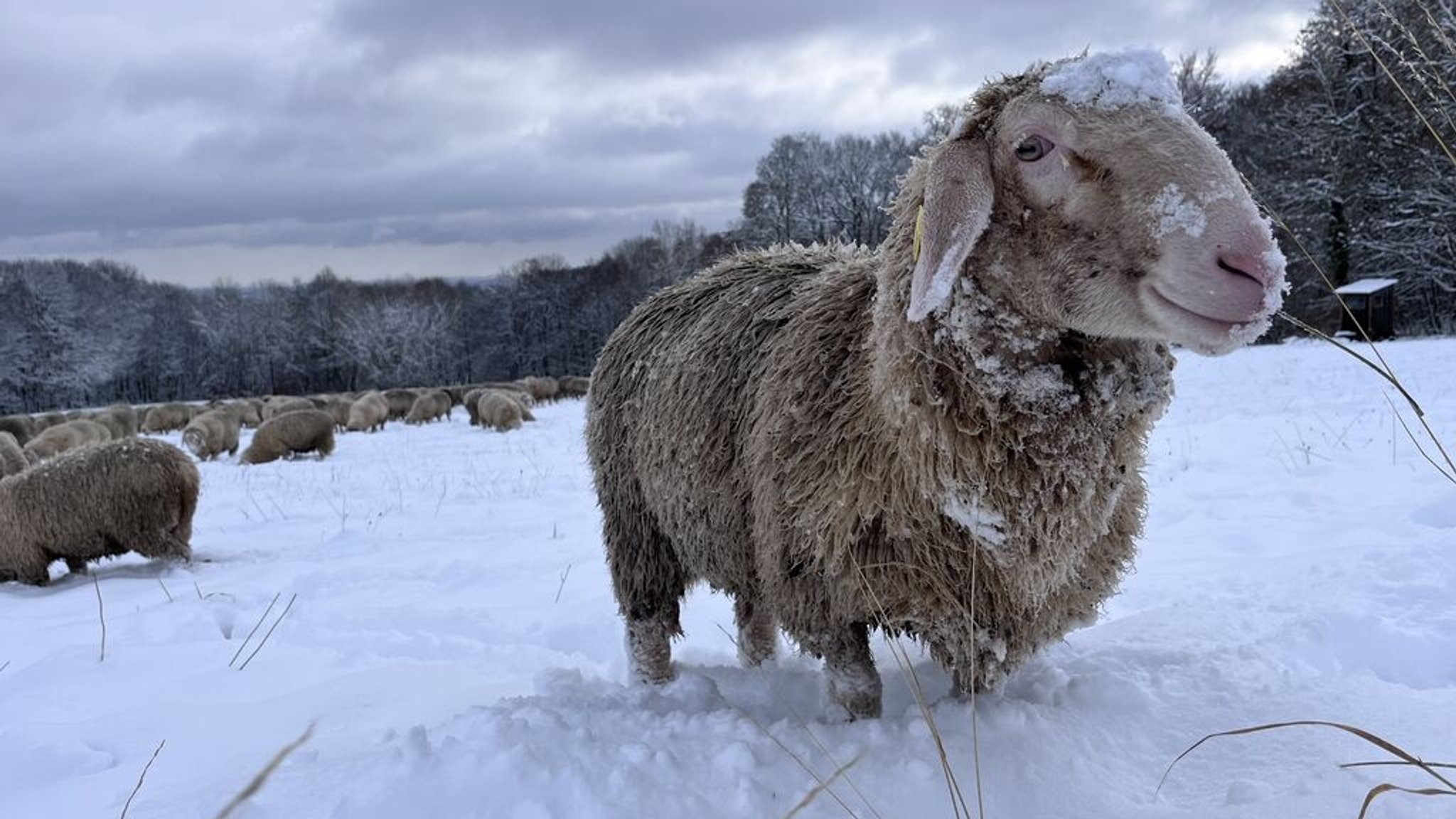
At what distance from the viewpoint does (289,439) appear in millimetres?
18297

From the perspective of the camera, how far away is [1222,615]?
311 centimetres

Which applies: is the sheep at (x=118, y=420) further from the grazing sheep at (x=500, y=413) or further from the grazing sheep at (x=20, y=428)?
the grazing sheep at (x=500, y=413)

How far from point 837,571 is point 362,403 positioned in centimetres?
2797

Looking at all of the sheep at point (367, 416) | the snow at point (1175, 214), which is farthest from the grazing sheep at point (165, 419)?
the snow at point (1175, 214)

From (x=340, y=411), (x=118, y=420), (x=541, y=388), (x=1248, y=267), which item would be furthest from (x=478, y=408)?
(x=1248, y=267)

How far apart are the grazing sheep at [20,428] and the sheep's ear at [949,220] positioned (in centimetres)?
3204

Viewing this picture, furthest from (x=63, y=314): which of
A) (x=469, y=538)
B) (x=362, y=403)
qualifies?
(x=469, y=538)

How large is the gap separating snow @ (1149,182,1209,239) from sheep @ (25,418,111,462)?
773 inches

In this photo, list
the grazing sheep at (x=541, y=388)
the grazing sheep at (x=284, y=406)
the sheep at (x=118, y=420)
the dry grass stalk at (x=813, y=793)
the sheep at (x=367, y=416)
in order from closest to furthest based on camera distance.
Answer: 1. the dry grass stalk at (x=813, y=793)
2. the sheep at (x=367, y=416)
3. the sheep at (x=118, y=420)
4. the grazing sheep at (x=284, y=406)
5. the grazing sheep at (x=541, y=388)

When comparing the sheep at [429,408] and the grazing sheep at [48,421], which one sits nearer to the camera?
the grazing sheep at [48,421]

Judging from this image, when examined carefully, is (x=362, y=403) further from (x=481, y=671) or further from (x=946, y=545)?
(x=946, y=545)

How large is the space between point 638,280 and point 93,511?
53349 mm

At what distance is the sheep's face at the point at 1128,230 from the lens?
1.83 metres

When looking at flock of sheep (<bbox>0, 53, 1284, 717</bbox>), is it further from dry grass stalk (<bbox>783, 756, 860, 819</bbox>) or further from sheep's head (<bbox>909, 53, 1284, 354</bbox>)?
dry grass stalk (<bbox>783, 756, 860, 819</bbox>)
